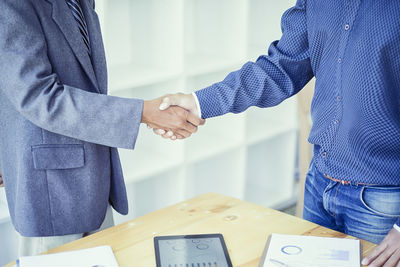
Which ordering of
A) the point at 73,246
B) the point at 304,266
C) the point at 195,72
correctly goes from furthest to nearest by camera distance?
the point at 195,72
the point at 73,246
the point at 304,266

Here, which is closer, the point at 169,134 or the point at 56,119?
the point at 56,119

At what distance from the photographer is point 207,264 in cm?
129

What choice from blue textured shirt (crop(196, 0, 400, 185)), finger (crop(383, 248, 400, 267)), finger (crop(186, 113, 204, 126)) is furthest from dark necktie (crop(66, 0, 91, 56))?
finger (crop(383, 248, 400, 267))

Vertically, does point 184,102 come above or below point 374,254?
above

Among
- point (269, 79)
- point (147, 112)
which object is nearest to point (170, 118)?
point (147, 112)

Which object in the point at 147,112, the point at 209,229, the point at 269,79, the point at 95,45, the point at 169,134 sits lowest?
the point at 209,229

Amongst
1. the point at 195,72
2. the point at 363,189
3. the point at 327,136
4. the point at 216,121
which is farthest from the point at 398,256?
the point at 216,121

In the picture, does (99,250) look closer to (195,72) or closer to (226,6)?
(195,72)

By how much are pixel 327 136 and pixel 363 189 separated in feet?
0.60

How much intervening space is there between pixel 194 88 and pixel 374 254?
1840mm

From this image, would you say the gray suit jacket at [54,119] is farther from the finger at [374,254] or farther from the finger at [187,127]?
the finger at [374,254]

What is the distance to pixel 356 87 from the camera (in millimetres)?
1458

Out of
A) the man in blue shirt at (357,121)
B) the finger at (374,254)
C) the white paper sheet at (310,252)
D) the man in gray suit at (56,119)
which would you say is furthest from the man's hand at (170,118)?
the finger at (374,254)

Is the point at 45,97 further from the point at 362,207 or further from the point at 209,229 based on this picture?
the point at 362,207
